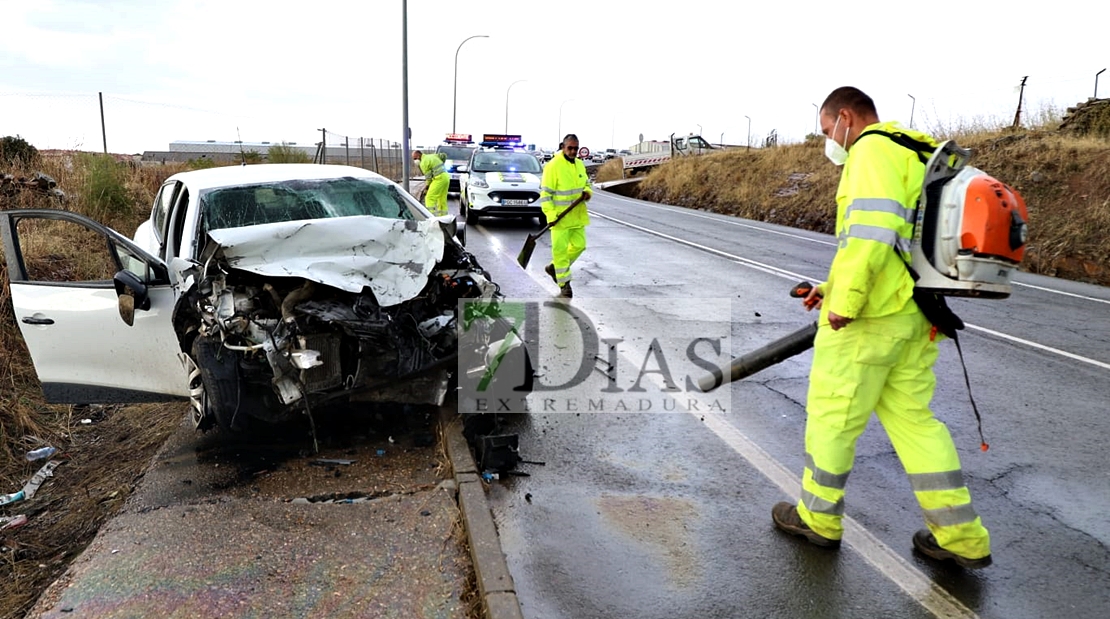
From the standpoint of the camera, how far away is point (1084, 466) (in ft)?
14.3

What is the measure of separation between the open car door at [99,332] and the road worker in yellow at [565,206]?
4.67m

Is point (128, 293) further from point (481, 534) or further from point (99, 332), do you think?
point (481, 534)

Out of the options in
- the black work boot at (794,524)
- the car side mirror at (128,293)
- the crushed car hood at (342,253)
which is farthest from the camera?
the car side mirror at (128,293)

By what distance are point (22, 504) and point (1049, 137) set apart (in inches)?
762

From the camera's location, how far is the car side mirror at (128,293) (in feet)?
14.3

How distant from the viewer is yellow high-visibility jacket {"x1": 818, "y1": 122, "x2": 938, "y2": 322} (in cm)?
303

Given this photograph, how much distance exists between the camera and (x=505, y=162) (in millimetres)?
17281

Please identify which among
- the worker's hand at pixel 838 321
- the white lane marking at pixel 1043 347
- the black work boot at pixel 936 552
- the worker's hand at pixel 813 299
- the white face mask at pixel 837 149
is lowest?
the black work boot at pixel 936 552

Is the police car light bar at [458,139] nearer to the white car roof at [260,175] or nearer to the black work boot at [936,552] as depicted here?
the white car roof at [260,175]

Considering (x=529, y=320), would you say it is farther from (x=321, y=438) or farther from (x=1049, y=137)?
(x=1049, y=137)

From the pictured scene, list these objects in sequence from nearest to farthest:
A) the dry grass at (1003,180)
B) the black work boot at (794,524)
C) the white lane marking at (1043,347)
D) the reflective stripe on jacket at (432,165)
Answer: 1. the black work boot at (794,524)
2. the white lane marking at (1043,347)
3. the dry grass at (1003,180)
4. the reflective stripe on jacket at (432,165)

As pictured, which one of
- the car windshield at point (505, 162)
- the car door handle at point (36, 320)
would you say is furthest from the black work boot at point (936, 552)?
the car windshield at point (505, 162)

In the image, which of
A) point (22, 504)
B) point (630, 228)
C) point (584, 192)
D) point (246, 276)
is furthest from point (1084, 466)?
point (630, 228)

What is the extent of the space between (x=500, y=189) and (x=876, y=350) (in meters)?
12.9
